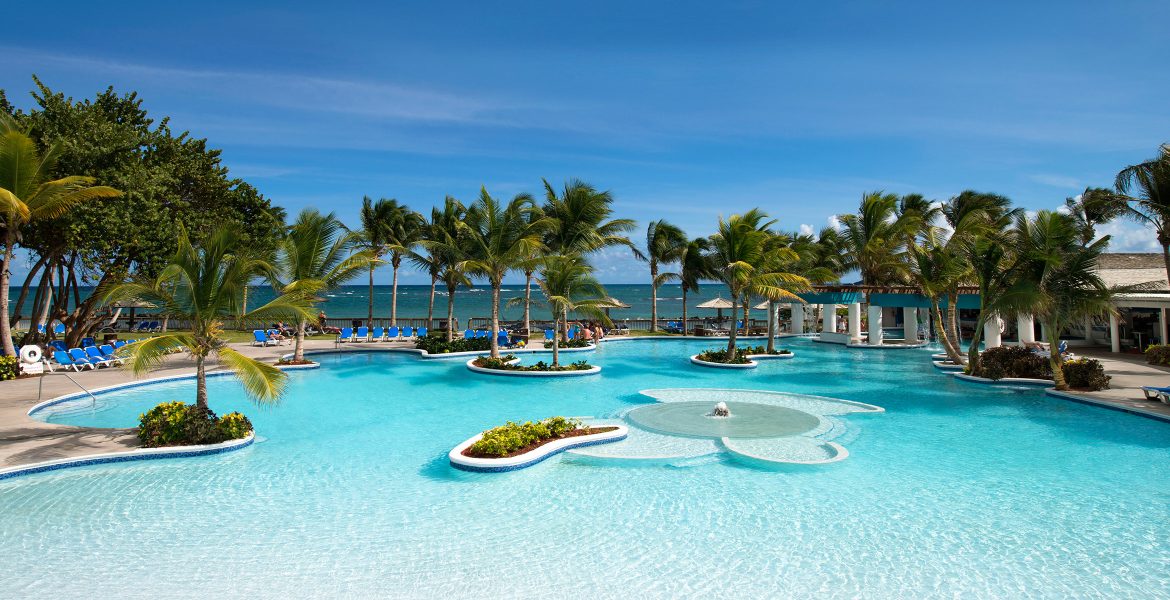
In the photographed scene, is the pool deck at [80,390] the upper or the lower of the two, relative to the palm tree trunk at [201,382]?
lower

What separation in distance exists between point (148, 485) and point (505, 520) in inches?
200

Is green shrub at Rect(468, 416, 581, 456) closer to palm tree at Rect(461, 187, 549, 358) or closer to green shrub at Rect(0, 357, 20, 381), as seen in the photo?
palm tree at Rect(461, 187, 549, 358)

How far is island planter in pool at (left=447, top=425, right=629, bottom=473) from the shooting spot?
8648 mm

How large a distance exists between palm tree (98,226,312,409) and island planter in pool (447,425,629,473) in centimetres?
294

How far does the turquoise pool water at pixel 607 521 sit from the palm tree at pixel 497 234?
791 centimetres

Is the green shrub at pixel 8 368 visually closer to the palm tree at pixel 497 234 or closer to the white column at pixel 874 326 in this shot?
the palm tree at pixel 497 234

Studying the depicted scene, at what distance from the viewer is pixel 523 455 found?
8969 millimetres

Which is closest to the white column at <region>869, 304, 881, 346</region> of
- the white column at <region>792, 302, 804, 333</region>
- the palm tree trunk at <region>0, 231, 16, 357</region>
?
the white column at <region>792, 302, 804, 333</region>

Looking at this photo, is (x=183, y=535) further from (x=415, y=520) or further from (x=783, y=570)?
(x=783, y=570)

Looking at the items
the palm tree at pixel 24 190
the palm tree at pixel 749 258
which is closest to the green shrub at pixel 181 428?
the palm tree at pixel 24 190

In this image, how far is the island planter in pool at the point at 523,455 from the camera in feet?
28.4

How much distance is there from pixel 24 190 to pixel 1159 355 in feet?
104

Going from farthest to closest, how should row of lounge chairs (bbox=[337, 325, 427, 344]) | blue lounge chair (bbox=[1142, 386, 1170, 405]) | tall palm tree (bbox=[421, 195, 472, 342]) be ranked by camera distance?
row of lounge chairs (bbox=[337, 325, 427, 344]), tall palm tree (bbox=[421, 195, 472, 342]), blue lounge chair (bbox=[1142, 386, 1170, 405])

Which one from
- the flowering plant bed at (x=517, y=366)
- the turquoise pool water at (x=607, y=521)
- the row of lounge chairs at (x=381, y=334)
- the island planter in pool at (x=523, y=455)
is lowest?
the turquoise pool water at (x=607, y=521)
